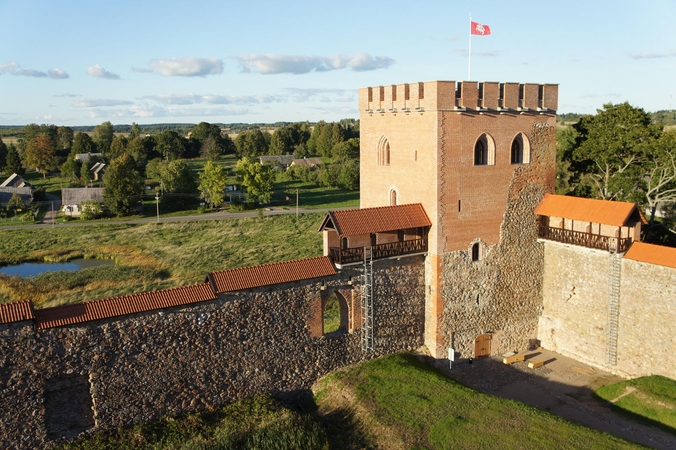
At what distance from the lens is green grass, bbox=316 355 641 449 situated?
12359 mm

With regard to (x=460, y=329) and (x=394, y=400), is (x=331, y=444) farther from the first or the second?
(x=460, y=329)

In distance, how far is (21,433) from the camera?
12148mm

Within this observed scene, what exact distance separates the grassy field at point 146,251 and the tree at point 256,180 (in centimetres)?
611

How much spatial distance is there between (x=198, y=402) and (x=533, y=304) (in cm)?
1173

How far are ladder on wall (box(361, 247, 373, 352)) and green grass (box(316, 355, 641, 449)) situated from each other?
3.14 feet

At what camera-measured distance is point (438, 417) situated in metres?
13.3

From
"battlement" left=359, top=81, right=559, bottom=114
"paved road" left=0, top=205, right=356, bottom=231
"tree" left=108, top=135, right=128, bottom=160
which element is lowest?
"paved road" left=0, top=205, right=356, bottom=231

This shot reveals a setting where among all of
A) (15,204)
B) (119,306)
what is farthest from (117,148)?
(119,306)

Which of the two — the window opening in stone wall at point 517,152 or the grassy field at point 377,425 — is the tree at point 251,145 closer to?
the window opening in stone wall at point 517,152

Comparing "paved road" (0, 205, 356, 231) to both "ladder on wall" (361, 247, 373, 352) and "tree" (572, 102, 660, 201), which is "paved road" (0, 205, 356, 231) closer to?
"tree" (572, 102, 660, 201)

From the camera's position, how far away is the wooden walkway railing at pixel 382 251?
51.8 feet

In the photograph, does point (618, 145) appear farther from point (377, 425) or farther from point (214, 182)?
point (214, 182)

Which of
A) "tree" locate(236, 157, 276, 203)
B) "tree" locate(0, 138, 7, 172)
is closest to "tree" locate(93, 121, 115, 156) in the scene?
"tree" locate(0, 138, 7, 172)

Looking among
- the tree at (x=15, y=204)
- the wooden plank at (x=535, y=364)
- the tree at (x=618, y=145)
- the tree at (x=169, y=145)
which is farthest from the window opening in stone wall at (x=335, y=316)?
the tree at (x=169, y=145)
